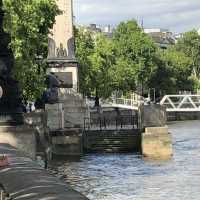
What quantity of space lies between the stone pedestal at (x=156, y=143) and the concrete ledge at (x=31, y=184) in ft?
113

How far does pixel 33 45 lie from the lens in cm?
4919

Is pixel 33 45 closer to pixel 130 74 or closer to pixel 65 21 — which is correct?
pixel 65 21

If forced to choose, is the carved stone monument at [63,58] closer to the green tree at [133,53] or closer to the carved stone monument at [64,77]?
the carved stone monument at [64,77]

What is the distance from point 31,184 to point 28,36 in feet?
125

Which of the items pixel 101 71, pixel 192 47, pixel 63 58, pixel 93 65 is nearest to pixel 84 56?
pixel 93 65

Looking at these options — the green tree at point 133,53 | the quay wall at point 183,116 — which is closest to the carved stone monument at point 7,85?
the green tree at point 133,53

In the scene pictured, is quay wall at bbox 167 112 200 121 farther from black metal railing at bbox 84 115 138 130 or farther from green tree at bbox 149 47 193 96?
Answer: black metal railing at bbox 84 115 138 130

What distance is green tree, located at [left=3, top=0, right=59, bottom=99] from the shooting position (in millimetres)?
44469

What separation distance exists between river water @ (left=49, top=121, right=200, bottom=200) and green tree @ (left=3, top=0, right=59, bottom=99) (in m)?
5.35

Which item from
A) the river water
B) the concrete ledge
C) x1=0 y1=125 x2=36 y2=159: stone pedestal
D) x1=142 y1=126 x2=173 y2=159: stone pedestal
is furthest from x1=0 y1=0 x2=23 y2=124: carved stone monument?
x1=142 y1=126 x2=173 y2=159: stone pedestal

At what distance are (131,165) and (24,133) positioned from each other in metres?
24.1

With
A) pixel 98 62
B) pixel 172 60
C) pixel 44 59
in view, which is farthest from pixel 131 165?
pixel 172 60

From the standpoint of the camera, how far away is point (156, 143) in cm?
4825

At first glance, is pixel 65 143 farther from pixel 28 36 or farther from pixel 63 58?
pixel 63 58
